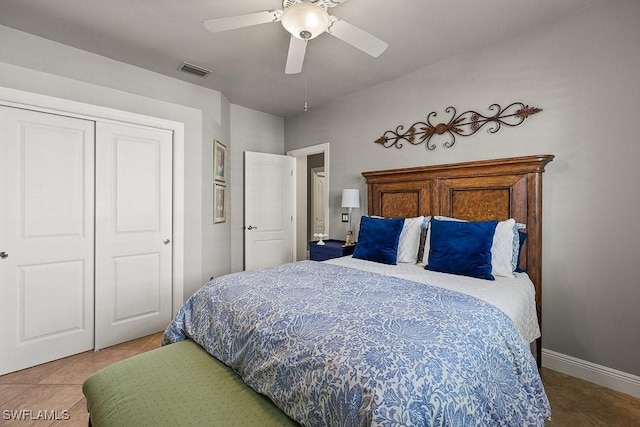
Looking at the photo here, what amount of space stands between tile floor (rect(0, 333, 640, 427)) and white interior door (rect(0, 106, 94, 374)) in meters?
0.22

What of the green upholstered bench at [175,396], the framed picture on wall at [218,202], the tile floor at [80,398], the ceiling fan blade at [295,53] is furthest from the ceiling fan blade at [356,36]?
the tile floor at [80,398]

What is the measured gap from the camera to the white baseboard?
1.98 metres

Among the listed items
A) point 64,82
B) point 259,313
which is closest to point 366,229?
point 259,313

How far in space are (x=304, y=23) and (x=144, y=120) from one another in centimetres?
196

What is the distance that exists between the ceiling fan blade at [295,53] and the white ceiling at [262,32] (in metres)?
0.36

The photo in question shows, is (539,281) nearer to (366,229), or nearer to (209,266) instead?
(366,229)

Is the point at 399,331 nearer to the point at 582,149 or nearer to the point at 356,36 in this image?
the point at 356,36

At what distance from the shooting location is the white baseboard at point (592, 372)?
198 centimetres

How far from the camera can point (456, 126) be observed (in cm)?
282

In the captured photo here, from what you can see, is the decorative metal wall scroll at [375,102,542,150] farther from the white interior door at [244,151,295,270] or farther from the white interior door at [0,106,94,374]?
the white interior door at [0,106,94,374]

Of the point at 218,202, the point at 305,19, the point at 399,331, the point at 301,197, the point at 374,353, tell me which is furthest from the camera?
the point at 301,197

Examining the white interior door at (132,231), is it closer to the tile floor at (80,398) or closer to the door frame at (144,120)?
the door frame at (144,120)

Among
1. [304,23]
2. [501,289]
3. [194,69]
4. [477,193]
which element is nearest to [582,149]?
[477,193]

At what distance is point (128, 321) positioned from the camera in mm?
2814
